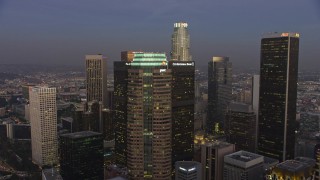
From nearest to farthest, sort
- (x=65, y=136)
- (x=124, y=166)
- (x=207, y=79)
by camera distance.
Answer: (x=65, y=136)
(x=124, y=166)
(x=207, y=79)

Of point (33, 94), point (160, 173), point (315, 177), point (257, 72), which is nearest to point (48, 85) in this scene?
point (33, 94)

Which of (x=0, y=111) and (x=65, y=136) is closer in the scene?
(x=65, y=136)

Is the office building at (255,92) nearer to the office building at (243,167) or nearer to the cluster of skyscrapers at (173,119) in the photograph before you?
the cluster of skyscrapers at (173,119)

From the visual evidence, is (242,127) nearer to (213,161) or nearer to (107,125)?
(213,161)

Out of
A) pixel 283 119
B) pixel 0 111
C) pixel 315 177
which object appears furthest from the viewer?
pixel 0 111

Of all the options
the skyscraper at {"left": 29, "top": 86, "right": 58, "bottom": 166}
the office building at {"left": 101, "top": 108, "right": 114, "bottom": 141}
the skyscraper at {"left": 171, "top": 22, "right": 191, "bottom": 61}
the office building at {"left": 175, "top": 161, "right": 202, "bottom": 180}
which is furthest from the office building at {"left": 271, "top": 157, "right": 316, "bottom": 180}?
the skyscraper at {"left": 171, "top": 22, "right": 191, "bottom": 61}

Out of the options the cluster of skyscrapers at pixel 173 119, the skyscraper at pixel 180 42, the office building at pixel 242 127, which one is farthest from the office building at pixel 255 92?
the skyscraper at pixel 180 42

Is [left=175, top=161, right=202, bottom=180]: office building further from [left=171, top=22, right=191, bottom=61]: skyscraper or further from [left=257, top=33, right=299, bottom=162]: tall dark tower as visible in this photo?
[left=171, top=22, right=191, bottom=61]: skyscraper

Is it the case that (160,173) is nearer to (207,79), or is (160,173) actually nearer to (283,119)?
(283,119)
